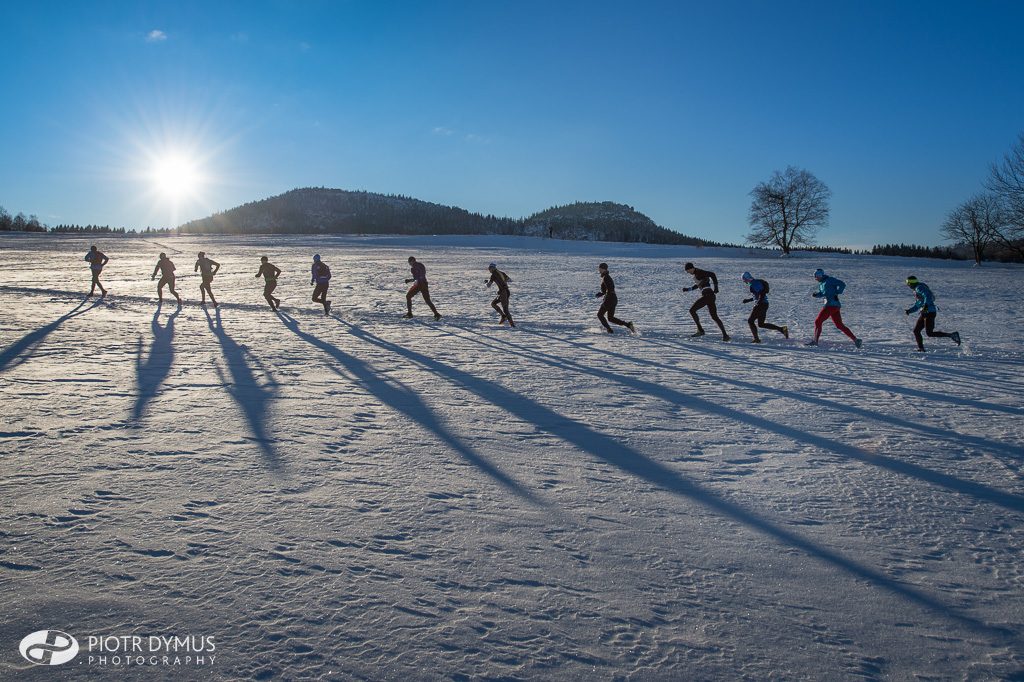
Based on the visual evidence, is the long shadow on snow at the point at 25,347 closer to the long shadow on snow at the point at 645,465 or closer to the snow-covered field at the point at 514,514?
the snow-covered field at the point at 514,514

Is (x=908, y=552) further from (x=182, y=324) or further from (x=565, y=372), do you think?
(x=182, y=324)

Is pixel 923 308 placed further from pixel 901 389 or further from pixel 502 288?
pixel 502 288

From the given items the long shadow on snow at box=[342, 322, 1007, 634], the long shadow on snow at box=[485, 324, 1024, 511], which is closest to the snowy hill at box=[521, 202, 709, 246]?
the long shadow on snow at box=[485, 324, 1024, 511]

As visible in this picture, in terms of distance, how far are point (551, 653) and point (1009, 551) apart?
308 centimetres

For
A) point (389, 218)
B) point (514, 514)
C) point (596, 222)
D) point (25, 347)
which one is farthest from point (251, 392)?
point (596, 222)

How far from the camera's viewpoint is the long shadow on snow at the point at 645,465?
123 inches

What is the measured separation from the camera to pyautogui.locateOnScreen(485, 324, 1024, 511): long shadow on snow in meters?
4.36

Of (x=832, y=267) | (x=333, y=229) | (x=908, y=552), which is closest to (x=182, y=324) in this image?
(x=908, y=552)

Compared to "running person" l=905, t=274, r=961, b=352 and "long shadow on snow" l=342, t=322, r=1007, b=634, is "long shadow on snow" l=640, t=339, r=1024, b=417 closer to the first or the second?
"long shadow on snow" l=342, t=322, r=1007, b=634

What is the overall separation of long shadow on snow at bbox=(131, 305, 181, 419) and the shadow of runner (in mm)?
779

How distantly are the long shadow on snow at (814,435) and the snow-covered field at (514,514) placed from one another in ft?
0.14

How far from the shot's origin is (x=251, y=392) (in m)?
7.01

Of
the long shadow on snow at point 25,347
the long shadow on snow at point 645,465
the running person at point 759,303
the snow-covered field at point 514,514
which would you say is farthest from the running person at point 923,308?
the long shadow on snow at point 25,347

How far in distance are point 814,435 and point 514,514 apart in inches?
140
